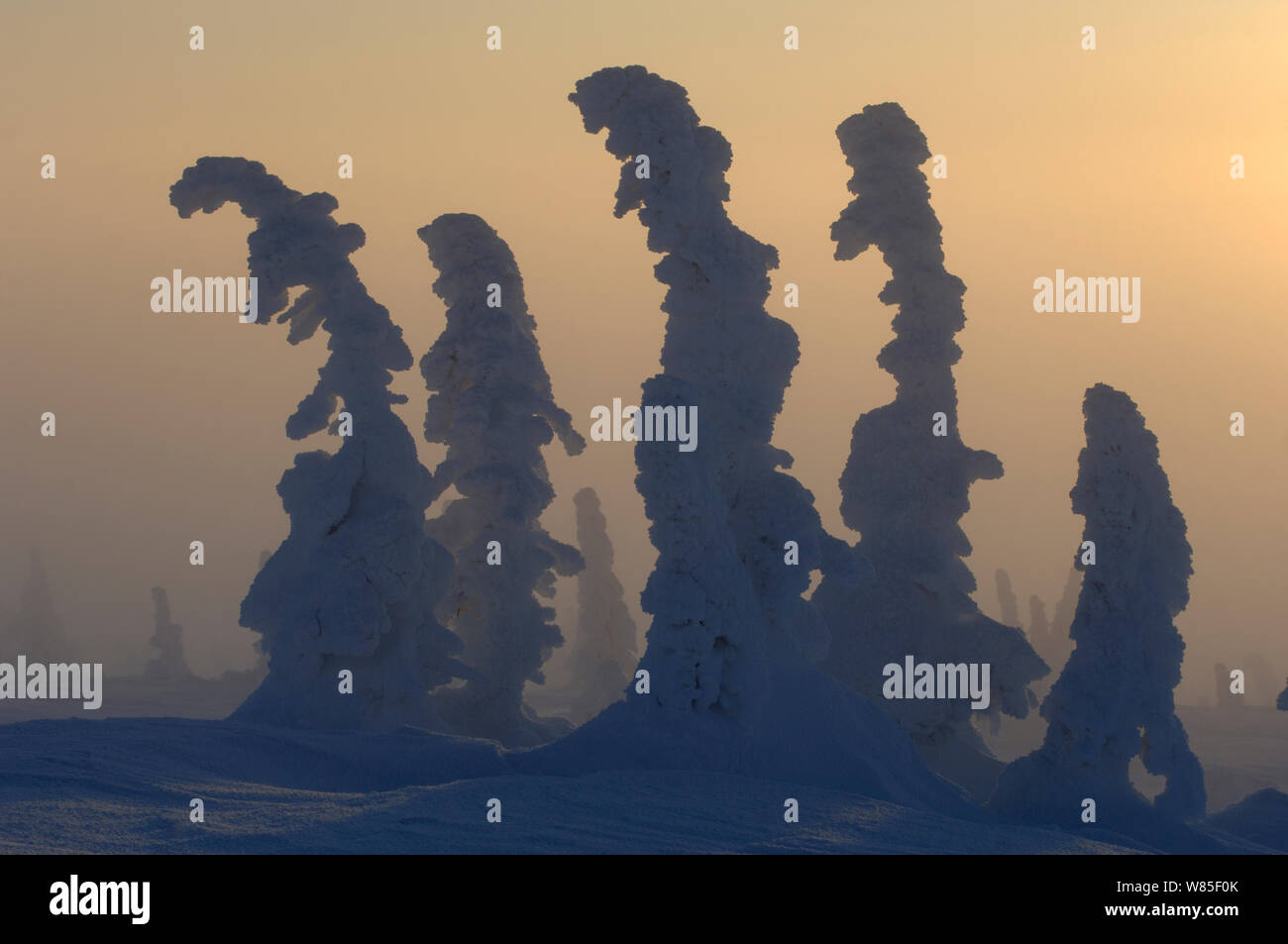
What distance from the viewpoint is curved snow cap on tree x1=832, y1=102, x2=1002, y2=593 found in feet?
117

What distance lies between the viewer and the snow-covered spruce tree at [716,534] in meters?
24.3

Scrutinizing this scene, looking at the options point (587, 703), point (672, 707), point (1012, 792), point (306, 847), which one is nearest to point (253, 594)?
point (672, 707)

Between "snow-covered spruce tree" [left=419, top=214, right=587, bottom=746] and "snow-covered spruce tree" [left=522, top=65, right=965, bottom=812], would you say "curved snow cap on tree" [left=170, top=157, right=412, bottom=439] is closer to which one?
"snow-covered spruce tree" [left=419, top=214, right=587, bottom=746]

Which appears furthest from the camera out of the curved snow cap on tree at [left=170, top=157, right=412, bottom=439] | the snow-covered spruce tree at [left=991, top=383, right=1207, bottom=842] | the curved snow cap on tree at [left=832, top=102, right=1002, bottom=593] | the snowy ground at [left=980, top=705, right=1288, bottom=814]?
the snowy ground at [left=980, top=705, right=1288, bottom=814]

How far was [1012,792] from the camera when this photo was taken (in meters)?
27.6

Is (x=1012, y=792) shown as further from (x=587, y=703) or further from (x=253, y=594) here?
(x=587, y=703)

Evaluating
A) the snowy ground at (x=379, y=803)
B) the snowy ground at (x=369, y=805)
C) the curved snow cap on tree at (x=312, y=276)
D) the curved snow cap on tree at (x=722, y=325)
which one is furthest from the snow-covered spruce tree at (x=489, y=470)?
the snowy ground at (x=369, y=805)

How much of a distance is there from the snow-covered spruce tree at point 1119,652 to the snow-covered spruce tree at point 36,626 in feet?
203

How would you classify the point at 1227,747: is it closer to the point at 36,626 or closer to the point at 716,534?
the point at 716,534

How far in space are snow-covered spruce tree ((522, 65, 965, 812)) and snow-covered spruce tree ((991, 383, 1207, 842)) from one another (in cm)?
324

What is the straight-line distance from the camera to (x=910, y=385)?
36.0m

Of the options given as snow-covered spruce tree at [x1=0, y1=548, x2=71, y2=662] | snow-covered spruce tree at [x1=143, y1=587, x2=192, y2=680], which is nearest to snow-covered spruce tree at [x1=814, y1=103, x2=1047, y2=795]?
snow-covered spruce tree at [x1=143, y1=587, x2=192, y2=680]

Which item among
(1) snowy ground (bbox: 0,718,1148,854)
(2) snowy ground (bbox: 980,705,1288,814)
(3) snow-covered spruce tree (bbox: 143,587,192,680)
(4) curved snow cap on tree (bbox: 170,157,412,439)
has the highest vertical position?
(4) curved snow cap on tree (bbox: 170,157,412,439)
